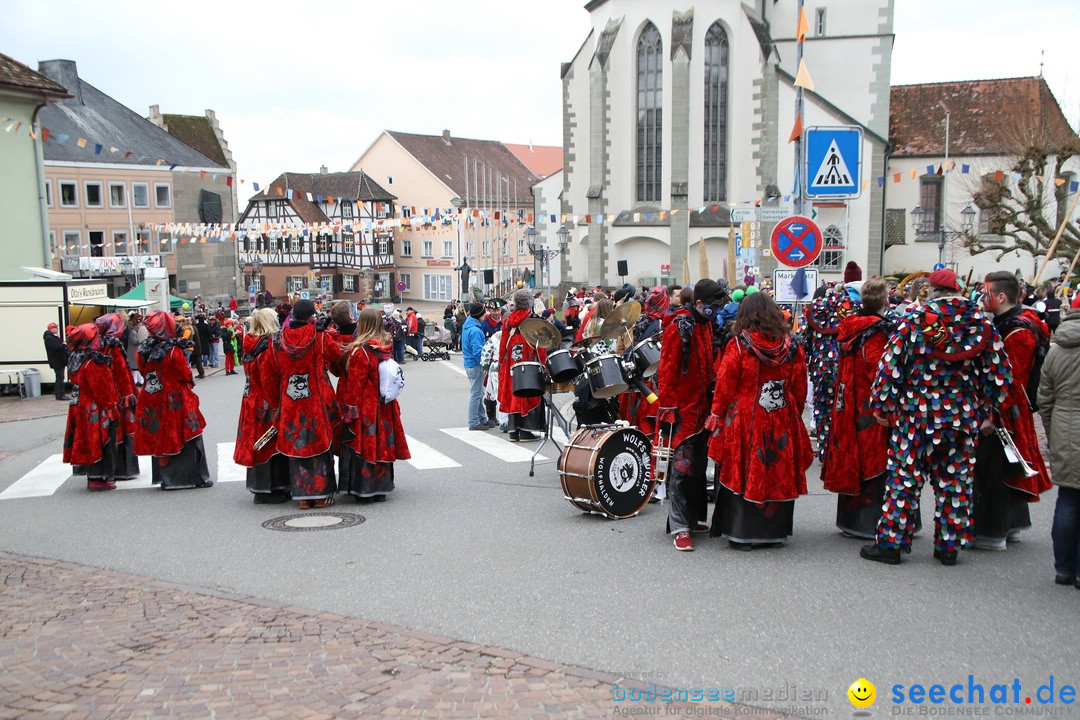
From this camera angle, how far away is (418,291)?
70812 mm

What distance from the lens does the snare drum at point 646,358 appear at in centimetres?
831

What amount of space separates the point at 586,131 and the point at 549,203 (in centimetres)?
730

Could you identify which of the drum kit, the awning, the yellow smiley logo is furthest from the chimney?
the yellow smiley logo

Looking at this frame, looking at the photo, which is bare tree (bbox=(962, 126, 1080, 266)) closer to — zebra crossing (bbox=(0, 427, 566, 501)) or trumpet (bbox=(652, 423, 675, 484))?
zebra crossing (bbox=(0, 427, 566, 501))

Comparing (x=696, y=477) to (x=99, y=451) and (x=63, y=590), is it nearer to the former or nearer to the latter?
(x=63, y=590)

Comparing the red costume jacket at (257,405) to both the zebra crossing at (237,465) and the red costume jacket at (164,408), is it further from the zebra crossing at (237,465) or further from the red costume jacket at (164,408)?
the zebra crossing at (237,465)

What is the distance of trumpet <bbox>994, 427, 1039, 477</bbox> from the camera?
20.8 feet

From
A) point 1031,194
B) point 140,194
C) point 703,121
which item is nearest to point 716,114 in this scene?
point 703,121

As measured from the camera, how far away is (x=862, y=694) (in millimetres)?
4602

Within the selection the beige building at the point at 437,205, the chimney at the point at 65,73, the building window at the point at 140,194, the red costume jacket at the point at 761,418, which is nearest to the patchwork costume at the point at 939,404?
the red costume jacket at the point at 761,418

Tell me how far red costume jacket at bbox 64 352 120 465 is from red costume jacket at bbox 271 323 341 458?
2277 millimetres

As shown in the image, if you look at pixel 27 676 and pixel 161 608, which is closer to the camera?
pixel 27 676

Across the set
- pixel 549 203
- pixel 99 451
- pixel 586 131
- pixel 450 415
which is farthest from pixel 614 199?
pixel 99 451

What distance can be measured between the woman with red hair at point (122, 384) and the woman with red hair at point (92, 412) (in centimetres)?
6
